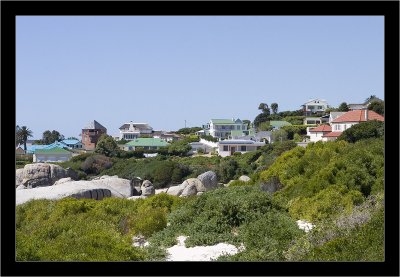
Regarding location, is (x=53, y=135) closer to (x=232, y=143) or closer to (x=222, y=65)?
(x=222, y=65)


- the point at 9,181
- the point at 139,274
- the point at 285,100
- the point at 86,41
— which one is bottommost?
the point at 139,274

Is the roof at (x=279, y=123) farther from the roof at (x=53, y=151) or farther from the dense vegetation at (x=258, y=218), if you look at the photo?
the roof at (x=53, y=151)

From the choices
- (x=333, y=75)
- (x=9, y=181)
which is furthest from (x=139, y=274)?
(x=333, y=75)

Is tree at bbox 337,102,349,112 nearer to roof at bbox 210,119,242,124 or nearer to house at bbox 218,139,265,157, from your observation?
house at bbox 218,139,265,157

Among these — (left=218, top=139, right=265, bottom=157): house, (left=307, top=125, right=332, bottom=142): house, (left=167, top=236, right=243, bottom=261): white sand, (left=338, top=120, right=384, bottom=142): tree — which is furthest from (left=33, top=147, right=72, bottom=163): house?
(left=167, top=236, right=243, bottom=261): white sand

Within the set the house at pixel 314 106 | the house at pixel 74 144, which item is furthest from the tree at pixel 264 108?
the house at pixel 74 144

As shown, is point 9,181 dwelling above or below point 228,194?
above
